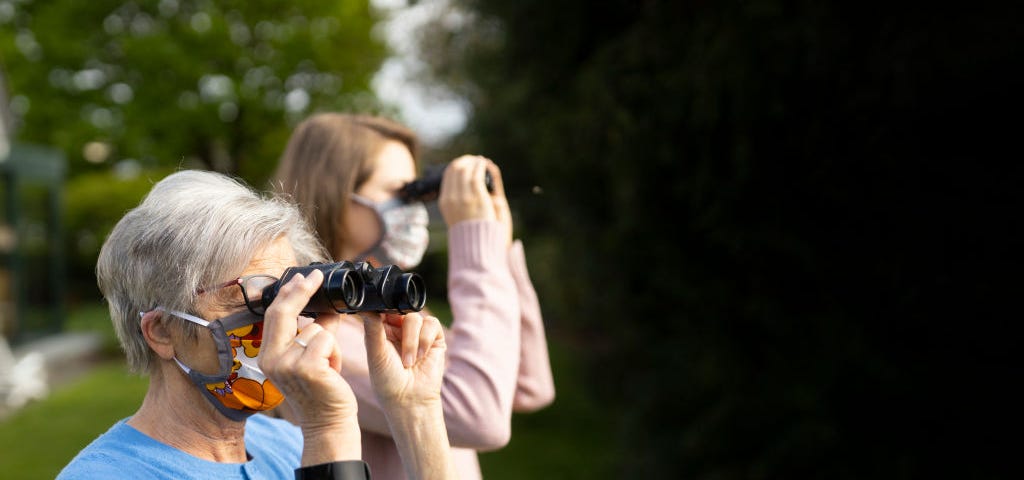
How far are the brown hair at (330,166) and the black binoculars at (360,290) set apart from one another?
69 centimetres

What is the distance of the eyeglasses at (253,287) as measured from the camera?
1696 millimetres

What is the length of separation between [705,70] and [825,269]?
3.29ft

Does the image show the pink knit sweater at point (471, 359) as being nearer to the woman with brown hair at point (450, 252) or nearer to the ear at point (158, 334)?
the woman with brown hair at point (450, 252)

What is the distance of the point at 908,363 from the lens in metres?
3.68

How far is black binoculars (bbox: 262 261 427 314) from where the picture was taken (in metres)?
1.59

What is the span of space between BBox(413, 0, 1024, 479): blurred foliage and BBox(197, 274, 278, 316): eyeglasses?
101 inches

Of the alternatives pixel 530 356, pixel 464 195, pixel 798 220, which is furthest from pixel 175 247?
pixel 798 220

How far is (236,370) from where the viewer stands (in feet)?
5.68

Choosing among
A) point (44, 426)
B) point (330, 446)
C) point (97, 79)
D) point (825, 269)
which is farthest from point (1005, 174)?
point (97, 79)

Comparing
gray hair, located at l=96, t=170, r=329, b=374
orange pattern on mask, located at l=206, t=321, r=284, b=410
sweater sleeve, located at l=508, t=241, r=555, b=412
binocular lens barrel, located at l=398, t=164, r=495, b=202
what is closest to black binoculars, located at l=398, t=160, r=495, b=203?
binocular lens barrel, located at l=398, t=164, r=495, b=202

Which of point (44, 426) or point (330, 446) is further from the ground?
point (44, 426)

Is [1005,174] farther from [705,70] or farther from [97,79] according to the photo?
[97,79]

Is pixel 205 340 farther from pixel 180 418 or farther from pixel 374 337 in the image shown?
pixel 374 337

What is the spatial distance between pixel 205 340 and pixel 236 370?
0.09 m
